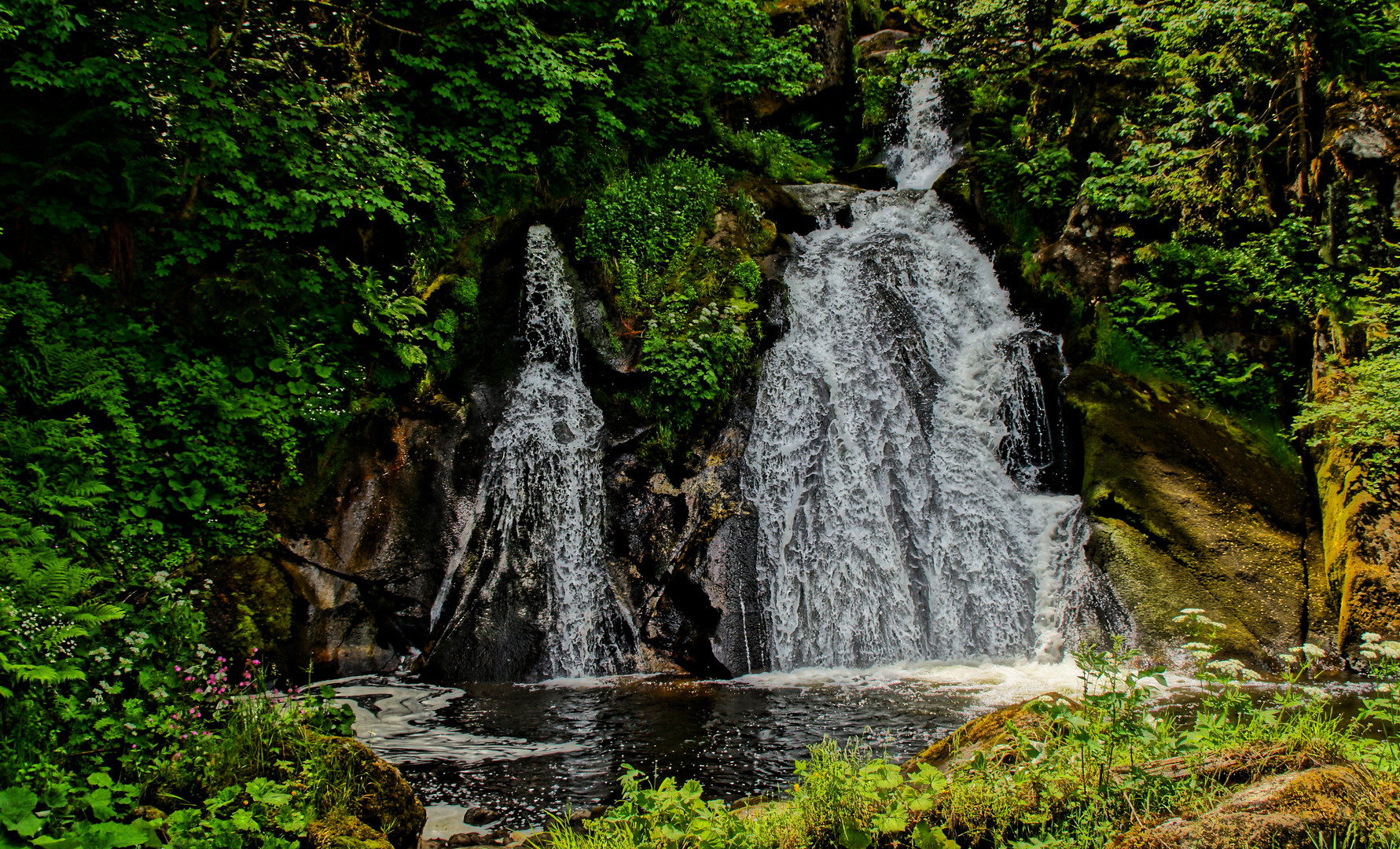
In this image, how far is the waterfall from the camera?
7.81m

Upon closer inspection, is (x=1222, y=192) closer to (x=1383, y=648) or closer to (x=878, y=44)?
(x=1383, y=648)

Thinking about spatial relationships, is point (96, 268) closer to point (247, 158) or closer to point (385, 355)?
point (247, 158)

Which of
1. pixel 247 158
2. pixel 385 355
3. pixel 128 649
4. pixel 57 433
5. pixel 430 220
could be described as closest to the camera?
pixel 128 649

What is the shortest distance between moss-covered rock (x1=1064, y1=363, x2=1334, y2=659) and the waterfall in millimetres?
5826

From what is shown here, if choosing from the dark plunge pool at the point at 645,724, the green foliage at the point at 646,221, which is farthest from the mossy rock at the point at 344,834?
the green foliage at the point at 646,221

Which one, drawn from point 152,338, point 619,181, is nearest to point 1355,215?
point 619,181

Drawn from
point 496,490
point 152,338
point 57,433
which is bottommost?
point 496,490

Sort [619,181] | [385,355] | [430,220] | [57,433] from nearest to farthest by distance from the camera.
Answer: [57,433]
[385,355]
[430,220]
[619,181]

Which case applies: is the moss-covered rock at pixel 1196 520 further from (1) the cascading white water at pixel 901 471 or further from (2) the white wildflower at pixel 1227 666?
(2) the white wildflower at pixel 1227 666

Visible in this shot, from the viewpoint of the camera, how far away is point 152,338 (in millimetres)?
7070

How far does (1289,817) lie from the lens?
2.30m

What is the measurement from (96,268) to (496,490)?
4.66 m

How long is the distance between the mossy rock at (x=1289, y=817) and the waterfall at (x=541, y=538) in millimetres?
6211

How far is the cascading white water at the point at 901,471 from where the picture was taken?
7914 mm
